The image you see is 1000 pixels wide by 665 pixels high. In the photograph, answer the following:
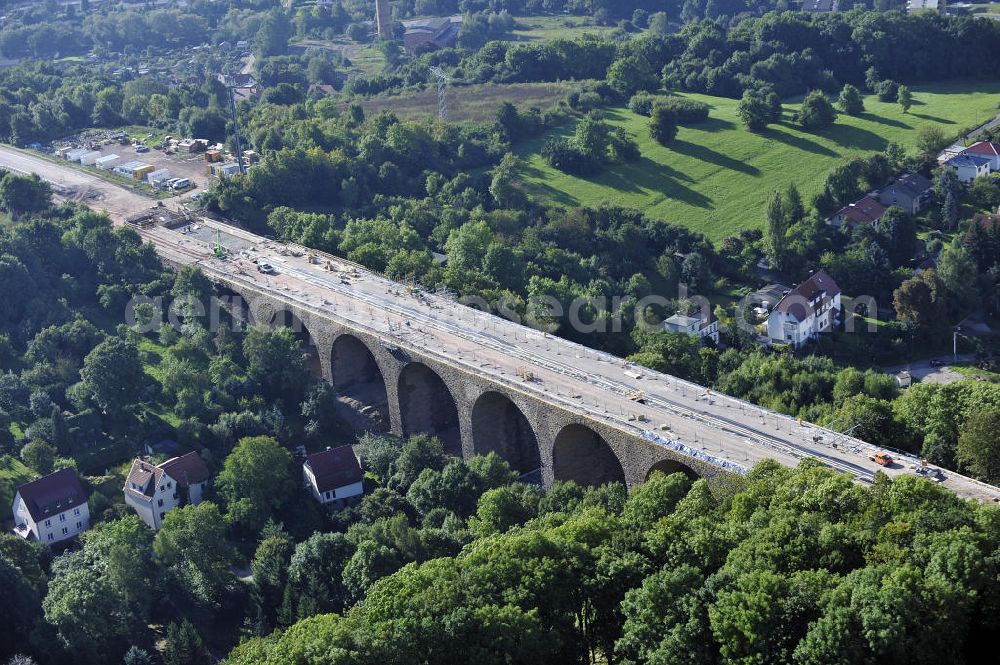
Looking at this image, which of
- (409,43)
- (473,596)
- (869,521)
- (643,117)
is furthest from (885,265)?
(409,43)

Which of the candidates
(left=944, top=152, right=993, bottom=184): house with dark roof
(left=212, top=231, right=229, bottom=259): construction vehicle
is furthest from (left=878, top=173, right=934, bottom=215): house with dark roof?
(left=212, top=231, right=229, bottom=259): construction vehicle

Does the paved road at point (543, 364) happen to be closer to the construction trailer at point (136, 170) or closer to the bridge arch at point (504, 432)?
the bridge arch at point (504, 432)

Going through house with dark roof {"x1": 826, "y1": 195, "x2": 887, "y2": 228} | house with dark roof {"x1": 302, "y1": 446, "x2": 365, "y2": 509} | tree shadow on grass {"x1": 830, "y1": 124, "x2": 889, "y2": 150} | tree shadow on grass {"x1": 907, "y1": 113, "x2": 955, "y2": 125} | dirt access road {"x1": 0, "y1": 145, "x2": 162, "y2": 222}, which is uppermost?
tree shadow on grass {"x1": 907, "y1": 113, "x2": 955, "y2": 125}

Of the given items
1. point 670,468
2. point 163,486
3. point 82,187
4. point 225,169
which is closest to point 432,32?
point 225,169

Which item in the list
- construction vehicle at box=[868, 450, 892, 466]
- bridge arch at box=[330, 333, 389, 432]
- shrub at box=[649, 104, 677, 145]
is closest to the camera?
construction vehicle at box=[868, 450, 892, 466]

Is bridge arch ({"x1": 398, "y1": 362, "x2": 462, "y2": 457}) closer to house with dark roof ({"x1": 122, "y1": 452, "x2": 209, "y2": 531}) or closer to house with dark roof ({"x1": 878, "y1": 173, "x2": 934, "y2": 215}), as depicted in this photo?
house with dark roof ({"x1": 122, "y1": 452, "x2": 209, "y2": 531})

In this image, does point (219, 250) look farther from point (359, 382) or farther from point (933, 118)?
point (933, 118)
